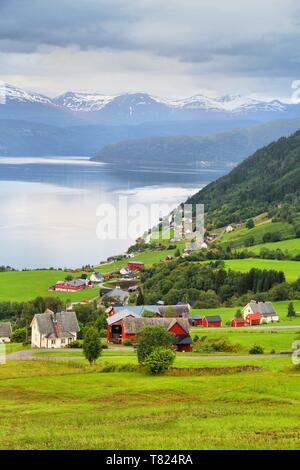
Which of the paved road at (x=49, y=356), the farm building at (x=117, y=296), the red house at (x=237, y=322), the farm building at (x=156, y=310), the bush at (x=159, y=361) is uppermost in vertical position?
the farm building at (x=117, y=296)

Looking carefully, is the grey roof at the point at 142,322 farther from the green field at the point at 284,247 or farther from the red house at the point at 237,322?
the green field at the point at 284,247

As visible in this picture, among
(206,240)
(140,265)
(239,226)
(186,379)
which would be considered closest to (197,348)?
(186,379)

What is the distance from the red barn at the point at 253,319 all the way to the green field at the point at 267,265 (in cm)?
2098

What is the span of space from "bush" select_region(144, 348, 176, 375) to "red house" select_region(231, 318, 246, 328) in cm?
2684

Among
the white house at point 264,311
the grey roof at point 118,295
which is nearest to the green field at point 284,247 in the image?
the grey roof at point 118,295

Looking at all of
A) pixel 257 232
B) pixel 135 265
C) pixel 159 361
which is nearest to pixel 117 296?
pixel 135 265

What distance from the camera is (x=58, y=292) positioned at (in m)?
87.4

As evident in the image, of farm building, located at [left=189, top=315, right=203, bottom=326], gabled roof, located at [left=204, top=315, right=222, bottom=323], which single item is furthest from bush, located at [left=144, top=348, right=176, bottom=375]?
farm building, located at [left=189, top=315, right=203, bottom=326]

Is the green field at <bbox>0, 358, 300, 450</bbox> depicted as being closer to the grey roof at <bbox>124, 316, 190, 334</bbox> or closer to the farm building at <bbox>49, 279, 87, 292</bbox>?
the grey roof at <bbox>124, 316, 190, 334</bbox>

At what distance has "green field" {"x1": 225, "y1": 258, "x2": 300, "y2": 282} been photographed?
84.0m

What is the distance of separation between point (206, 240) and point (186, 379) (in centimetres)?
10577

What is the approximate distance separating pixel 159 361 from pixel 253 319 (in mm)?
29501

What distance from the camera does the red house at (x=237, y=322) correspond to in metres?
58.2

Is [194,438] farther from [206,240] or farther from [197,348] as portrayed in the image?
[206,240]
